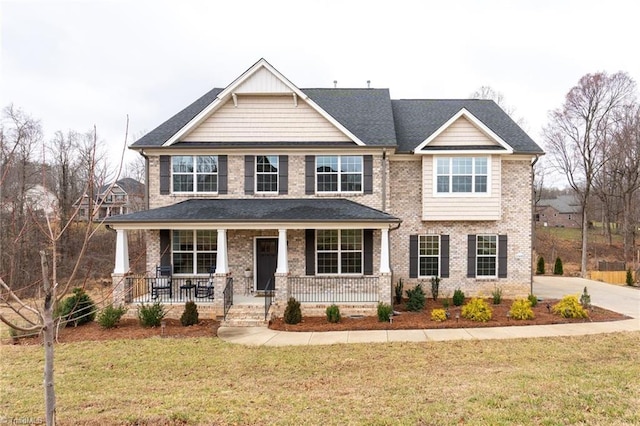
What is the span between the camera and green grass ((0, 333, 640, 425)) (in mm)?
5641

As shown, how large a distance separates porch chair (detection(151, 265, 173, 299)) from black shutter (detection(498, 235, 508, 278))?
1315 cm

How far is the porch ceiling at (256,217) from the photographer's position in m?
13.0

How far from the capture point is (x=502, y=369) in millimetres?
7754

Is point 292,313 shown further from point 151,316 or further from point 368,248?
point 151,316

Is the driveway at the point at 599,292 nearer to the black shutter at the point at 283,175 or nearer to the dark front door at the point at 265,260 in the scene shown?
the dark front door at the point at 265,260

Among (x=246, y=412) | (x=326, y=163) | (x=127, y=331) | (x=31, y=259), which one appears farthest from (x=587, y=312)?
(x=31, y=259)

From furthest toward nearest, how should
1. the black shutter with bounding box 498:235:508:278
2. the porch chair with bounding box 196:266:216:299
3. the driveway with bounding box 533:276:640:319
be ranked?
the black shutter with bounding box 498:235:508:278 → the driveway with bounding box 533:276:640:319 → the porch chair with bounding box 196:266:216:299

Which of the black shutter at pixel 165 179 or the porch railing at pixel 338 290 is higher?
the black shutter at pixel 165 179

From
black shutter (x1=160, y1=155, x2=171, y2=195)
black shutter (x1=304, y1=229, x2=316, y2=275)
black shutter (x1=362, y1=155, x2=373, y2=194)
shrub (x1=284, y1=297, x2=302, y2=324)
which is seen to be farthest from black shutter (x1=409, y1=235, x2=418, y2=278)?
black shutter (x1=160, y1=155, x2=171, y2=195)

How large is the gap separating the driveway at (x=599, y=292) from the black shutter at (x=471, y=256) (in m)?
3.73

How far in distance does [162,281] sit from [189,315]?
289 centimetres

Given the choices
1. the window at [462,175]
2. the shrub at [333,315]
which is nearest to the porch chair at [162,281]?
the shrub at [333,315]

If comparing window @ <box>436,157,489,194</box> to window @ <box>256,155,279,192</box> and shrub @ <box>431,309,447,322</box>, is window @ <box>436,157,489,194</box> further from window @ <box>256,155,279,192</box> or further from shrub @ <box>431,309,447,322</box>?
window @ <box>256,155,279,192</box>

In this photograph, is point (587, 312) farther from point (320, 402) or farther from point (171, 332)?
point (171, 332)
